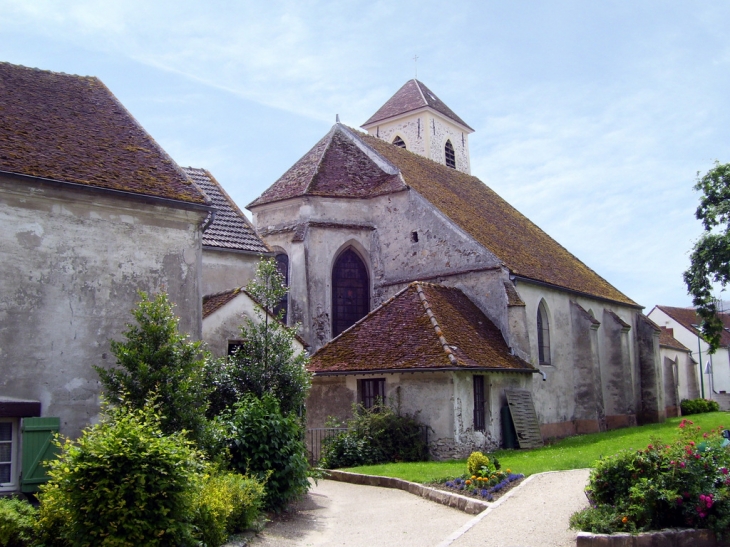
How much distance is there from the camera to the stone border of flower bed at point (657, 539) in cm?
958

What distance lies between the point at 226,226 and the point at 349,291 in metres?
6.83

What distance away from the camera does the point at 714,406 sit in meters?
46.6

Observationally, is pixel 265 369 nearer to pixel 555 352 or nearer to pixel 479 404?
pixel 479 404

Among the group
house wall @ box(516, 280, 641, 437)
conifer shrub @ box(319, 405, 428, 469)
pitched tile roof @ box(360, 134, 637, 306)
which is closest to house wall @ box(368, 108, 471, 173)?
pitched tile roof @ box(360, 134, 637, 306)

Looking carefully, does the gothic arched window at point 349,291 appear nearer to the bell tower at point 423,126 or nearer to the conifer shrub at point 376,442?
the conifer shrub at point 376,442

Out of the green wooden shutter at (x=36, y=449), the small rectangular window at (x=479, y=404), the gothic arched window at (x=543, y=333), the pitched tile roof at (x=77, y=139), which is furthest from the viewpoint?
the gothic arched window at (x=543, y=333)

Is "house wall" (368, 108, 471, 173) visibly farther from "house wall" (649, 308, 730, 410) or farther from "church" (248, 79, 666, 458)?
"house wall" (649, 308, 730, 410)

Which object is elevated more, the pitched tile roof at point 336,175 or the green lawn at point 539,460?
the pitched tile roof at point 336,175

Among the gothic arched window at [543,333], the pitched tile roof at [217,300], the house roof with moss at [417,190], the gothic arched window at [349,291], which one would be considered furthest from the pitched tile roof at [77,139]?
the gothic arched window at [543,333]

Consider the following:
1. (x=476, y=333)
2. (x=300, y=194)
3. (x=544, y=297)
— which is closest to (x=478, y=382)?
(x=476, y=333)

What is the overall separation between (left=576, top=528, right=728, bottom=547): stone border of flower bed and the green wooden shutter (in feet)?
28.5

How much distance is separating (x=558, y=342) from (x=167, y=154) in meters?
17.3

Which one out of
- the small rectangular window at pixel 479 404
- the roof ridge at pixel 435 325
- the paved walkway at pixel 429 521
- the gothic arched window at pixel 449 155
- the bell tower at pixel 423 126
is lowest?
the paved walkway at pixel 429 521

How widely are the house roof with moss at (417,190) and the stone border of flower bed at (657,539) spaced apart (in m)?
15.0
